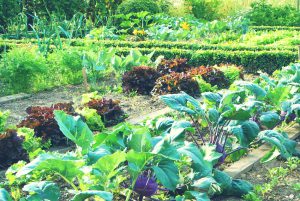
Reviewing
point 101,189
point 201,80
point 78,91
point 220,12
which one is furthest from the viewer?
point 220,12

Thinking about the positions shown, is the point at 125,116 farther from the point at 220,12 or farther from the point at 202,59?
the point at 220,12

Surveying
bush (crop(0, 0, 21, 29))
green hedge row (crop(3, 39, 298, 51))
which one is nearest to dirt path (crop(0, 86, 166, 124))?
green hedge row (crop(3, 39, 298, 51))

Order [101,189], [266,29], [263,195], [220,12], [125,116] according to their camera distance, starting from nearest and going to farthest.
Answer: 1. [101,189]
2. [263,195]
3. [125,116]
4. [266,29]
5. [220,12]

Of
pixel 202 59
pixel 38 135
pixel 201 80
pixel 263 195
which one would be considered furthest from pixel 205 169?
pixel 202 59

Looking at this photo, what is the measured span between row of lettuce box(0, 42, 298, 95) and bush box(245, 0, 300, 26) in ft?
25.3

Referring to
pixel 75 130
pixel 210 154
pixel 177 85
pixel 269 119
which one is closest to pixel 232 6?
pixel 177 85

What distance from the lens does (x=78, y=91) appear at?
26.7 ft

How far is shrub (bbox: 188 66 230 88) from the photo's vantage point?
7.99 meters

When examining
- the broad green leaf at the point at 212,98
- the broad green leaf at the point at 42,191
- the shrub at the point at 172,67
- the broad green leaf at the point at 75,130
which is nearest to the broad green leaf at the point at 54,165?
the broad green leaf at the point at 42,191

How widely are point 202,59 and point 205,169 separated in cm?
627

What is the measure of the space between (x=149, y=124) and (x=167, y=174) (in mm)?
1657

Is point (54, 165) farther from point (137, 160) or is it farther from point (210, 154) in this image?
point (210, 154)

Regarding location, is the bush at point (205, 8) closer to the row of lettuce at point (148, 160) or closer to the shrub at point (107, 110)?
the shrub at point (107, 110)

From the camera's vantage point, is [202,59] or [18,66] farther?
[202,59]
